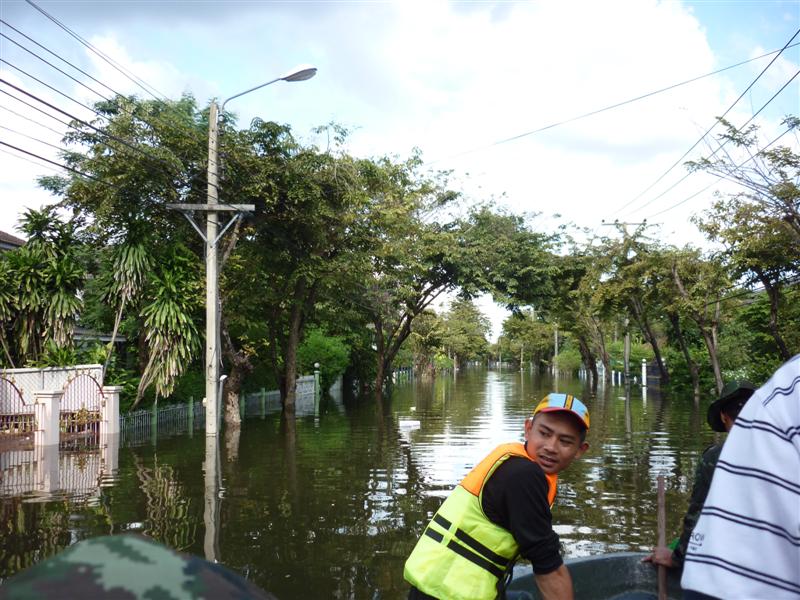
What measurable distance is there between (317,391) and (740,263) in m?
19.0

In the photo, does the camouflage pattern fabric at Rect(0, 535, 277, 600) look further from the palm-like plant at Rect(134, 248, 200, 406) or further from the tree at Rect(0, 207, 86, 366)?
the tree at Rect(0, 207, 86, 366)

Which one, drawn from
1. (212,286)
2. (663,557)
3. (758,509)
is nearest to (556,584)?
(758,509)

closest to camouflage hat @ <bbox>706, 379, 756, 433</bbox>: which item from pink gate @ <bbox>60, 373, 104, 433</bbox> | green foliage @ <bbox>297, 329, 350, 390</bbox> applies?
pink gate @ <bbox>60, 373, 104, 433</bbox>

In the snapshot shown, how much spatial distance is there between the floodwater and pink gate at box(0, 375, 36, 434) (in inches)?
67.3

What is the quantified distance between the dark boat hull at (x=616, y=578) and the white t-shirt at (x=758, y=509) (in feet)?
10.7

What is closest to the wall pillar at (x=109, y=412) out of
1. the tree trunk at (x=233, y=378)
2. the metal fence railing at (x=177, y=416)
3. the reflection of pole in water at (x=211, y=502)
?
the metal fence railing at (x=177, y=416)

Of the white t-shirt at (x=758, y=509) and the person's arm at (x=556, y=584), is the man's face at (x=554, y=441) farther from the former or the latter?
the white t-shirt at (x=758, y=509)

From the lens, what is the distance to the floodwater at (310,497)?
7.79 m

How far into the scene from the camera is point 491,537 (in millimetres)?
2588

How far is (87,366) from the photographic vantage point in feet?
56.9

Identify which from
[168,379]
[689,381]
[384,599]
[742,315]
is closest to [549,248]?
[742,315]

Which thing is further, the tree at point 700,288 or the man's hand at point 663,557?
the tree at point 700,288

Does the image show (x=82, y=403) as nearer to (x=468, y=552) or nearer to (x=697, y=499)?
(x=697, y=499)

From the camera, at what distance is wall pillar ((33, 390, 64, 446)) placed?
599 inches
